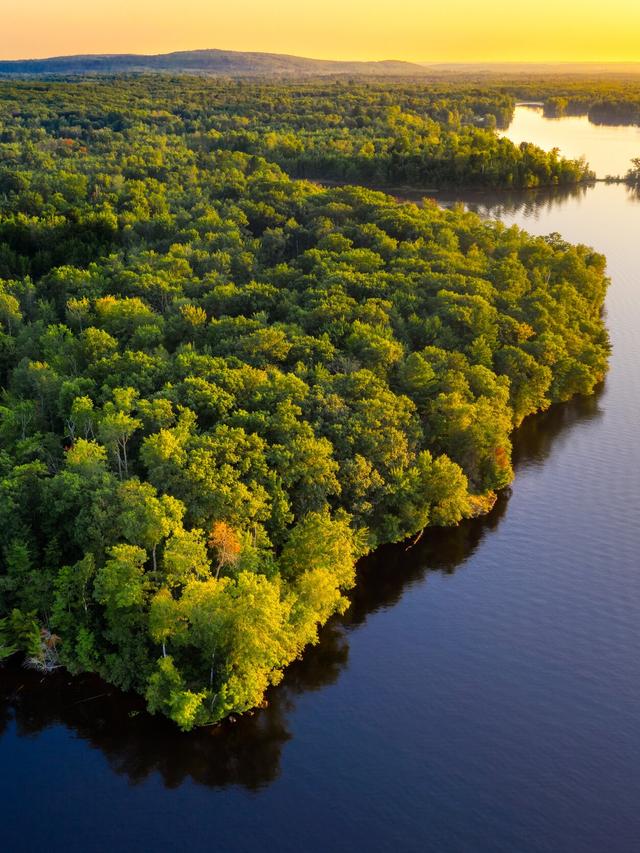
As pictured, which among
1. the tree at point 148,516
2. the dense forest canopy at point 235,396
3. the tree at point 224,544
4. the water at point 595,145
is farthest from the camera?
the water at point 595,145

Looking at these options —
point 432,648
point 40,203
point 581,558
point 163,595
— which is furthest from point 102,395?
point 40,203

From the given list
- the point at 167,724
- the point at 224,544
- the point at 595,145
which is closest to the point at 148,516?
the point at 224,544

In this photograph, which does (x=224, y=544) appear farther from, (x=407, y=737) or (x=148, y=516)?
(x=407, y=737)

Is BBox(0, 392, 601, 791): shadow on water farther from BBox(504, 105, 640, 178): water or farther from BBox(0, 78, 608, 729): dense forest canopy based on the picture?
BBox(504, 105, 640, 178): water

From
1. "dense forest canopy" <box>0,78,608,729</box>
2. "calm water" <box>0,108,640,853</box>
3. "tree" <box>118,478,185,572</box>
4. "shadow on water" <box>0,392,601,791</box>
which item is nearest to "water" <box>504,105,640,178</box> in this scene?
"dense forest canopy" <box>0,78,608,729</box>

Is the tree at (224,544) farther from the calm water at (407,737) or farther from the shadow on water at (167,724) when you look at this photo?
the calm water at (407,737)

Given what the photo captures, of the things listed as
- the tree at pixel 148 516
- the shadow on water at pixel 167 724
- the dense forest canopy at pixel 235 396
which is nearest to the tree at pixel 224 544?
the dense forest canopy at pixel 235 396

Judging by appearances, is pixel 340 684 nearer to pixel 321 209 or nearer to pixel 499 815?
pixel 499 815
